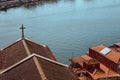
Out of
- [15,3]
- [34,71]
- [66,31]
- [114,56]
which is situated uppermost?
[34,71]

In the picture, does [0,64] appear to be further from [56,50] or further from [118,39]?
[118,39]

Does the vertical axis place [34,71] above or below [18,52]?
above

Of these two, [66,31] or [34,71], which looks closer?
[34,71]

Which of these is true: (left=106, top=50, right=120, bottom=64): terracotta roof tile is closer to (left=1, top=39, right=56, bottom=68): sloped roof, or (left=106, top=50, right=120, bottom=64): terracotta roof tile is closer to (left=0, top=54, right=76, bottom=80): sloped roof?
(left=1, top=39, right=56, bottom=68): sloped roof

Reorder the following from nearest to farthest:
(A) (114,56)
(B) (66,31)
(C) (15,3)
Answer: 1. (A) (114,56)
2. (B) (66,31)
3. (C) (15,3)

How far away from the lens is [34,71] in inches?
762

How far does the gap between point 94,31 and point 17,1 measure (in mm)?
78991

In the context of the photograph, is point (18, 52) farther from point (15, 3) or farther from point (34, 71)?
point (15, 3)

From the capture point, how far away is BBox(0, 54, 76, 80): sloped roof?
19.1 m

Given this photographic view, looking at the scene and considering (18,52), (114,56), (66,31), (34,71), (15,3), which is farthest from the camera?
(15,3)

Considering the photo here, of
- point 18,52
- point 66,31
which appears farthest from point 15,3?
point 18,52

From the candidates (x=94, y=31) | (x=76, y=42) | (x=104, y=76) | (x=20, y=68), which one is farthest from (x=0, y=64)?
(x=94, y=31)

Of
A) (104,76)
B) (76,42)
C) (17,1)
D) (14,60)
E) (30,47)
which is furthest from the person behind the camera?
(17,1)

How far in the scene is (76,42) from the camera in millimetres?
57219
